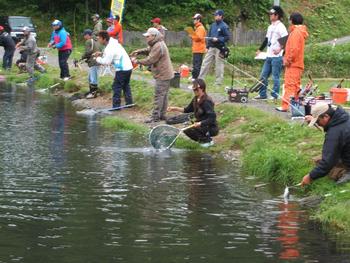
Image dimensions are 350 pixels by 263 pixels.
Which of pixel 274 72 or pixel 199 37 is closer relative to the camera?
pixel 274 72

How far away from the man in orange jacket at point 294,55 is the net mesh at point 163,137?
280 cm

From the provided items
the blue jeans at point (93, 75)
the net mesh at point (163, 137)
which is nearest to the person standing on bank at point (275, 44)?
the net mesh at point (163, 137)

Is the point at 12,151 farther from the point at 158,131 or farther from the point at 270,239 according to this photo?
the point at 270,239

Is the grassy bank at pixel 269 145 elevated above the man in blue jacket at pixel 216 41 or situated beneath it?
situated beneath

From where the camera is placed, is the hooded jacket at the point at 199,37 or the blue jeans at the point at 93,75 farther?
the blue jeans at the point at 93,75

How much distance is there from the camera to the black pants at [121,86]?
2083 centimetres

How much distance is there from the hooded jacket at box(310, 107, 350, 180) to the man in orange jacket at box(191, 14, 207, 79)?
12.2m

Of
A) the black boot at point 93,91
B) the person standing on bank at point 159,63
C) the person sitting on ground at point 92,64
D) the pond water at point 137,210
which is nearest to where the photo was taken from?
the pond water at point 137,210

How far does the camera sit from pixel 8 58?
32.4 m

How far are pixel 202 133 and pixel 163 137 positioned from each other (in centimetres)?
74

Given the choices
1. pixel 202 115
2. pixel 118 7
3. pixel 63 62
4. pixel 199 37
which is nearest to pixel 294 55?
pixel 202 115

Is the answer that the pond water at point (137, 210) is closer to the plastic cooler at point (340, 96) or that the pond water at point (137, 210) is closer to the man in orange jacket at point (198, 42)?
the plastic cooler at point (340, 96)

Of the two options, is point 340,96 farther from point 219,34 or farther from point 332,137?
point 332,137

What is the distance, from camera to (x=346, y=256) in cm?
945
